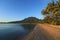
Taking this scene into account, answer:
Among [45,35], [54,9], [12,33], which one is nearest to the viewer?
[45,35]

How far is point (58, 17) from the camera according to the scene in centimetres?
4731

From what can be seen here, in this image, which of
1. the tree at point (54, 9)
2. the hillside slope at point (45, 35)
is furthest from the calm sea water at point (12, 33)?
the tree at point (54, 9)

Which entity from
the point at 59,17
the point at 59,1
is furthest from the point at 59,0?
the point at 59,17

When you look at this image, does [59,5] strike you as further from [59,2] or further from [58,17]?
[58,17]

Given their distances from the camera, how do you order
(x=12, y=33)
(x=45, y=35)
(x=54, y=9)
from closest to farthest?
(x=45, y=35), (x=12, y=33), (x=54, y=9)

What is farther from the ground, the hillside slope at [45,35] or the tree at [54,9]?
the tree at [54,9]

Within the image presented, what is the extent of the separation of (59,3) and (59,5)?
72cm

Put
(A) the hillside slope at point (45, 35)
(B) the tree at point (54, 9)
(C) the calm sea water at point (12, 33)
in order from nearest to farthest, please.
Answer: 1. (A) the hillside slope at point (45, 35)
2. (C) the calm sea water at point (12, 33)
3. (B) the tree at point (54, 9)

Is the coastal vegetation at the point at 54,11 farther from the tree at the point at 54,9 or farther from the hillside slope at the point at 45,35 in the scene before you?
the hillside slope at the point at 45,35

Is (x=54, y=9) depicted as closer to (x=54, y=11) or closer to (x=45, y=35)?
(x=54, y=11)

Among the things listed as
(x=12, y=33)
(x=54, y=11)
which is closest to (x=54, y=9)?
(x=54, y=11)

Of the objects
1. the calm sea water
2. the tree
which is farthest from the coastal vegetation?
the calm sea water

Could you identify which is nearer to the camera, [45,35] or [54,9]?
[45,35]

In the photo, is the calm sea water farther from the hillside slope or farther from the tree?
the tree
